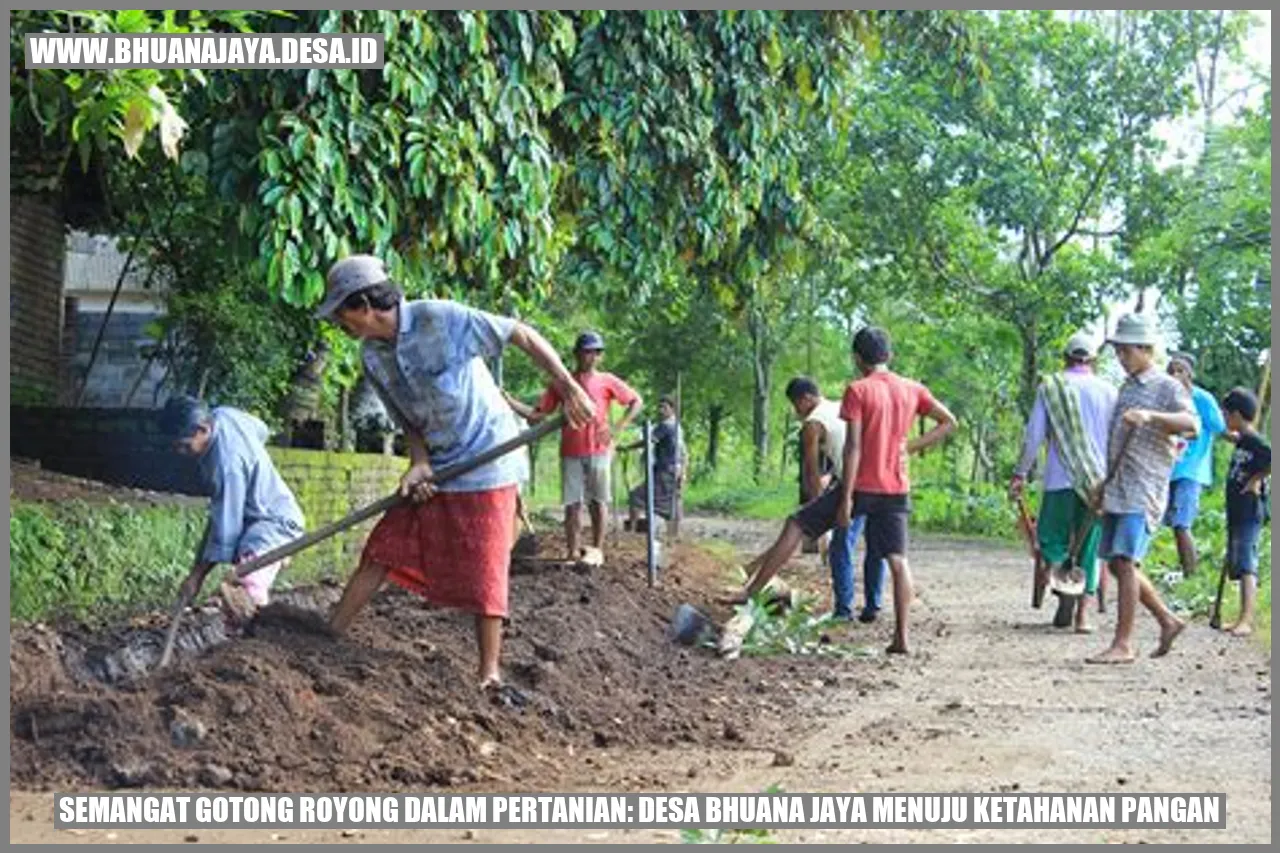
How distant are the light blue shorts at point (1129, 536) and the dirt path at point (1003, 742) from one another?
572 millimetres

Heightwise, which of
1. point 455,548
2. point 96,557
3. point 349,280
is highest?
point 349,280

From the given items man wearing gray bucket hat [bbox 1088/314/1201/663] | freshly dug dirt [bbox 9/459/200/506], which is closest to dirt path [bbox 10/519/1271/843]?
man wearing gray bucket hat [bbox 1088/314/1201/663]

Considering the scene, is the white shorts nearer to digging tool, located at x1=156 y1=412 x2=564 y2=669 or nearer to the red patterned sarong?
digging tool, located at x1=156 y1=412 x2=564 y2=669

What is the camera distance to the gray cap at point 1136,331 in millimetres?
9516

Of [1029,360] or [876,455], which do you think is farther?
[1029,360]

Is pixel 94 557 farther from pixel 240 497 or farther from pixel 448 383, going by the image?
pixel 448 383

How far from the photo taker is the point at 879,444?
10.4 metres

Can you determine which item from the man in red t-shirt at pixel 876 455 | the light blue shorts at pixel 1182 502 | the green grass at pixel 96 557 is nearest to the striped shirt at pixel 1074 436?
the man in red t-shirt at pixel 876 455

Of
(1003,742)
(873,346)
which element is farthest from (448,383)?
(873,346)

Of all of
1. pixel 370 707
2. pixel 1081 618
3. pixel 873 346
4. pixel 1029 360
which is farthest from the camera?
pixel 1029 360

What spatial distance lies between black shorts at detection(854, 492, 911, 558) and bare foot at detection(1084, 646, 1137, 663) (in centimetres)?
129

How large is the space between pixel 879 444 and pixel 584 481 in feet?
9.93

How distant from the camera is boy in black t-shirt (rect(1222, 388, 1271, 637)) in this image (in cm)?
1092
